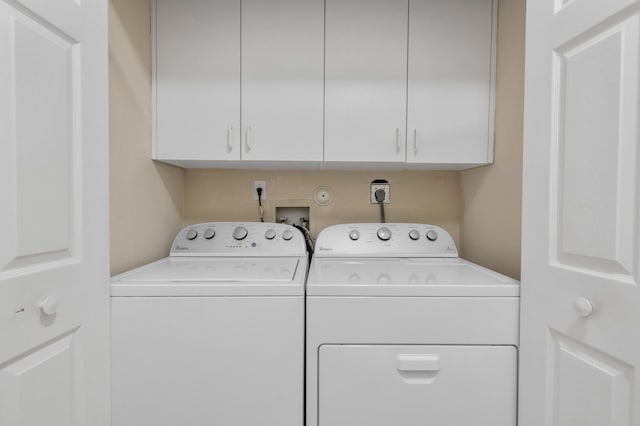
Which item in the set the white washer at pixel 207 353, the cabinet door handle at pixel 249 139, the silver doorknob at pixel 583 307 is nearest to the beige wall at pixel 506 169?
the silver doorknob at pixel 583 307

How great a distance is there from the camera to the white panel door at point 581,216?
2.16ft

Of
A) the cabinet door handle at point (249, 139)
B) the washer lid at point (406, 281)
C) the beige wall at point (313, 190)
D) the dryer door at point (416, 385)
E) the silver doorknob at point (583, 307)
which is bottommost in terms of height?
the dryer door at point (416, 385)

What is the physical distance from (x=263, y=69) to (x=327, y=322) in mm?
1048

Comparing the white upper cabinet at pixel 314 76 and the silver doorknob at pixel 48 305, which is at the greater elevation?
the white upper cabinet at pixel 314 76

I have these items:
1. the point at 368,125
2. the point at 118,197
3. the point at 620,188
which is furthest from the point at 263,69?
the point at 620,188

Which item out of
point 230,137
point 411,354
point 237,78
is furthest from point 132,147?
point 411,354

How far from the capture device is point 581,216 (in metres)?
0.76

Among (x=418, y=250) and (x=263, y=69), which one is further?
(x=418, y=250)

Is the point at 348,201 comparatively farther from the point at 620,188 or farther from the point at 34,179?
the point at 34,179

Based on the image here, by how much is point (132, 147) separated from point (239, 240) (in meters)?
0.59

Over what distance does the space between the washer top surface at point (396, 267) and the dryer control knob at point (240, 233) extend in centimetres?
35

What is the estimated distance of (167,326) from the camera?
0.96 meters

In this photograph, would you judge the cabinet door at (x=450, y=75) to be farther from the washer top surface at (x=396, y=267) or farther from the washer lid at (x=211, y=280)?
the washer lid at (x=211, y=280)

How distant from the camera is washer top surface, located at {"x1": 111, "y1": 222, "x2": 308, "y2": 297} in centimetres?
96
